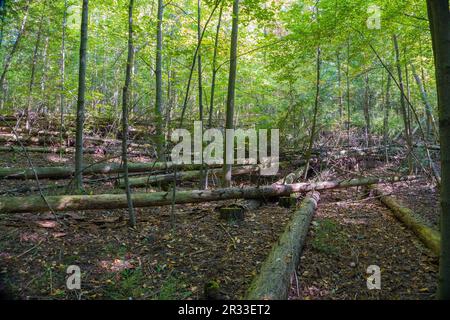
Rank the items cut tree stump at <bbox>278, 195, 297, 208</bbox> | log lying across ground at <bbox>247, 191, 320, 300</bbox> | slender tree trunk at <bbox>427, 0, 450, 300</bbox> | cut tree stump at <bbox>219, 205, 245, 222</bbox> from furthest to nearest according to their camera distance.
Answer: cut tree stump at <bbox>278, 195, 297, 208</bbox> < cut tree stump at <bbox>219, 205, 245, 222</bbox> < log lying across ground at <bbox>247, 191, 320, 300</bbox> < slender tree trunk at <bbox>427, 0, 450, 300</bbox>

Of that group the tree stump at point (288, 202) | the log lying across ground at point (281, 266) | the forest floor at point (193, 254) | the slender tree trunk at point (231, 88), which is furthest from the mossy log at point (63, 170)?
the log lying across ground at point (281, 266)

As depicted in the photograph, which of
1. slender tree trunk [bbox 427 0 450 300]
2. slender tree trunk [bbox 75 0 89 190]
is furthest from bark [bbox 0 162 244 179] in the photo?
slender tree trunk [bbox 427 0 450 300]

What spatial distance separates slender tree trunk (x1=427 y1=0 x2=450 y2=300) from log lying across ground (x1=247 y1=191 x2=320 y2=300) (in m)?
1.38

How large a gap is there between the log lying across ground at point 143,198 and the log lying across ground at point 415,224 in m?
1.57

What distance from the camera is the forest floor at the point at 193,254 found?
10.5 ft

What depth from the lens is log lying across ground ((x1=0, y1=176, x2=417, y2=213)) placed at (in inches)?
188

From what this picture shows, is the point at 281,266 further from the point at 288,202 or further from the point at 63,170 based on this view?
the point at 63,170

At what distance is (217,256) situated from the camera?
404 centimetres

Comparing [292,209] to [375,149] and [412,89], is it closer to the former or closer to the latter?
[375,149]

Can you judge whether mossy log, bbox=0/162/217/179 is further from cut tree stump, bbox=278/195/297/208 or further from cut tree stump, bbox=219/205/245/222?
cut tree stump, bbox=278/195/297/208

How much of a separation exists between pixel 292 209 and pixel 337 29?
174 inches

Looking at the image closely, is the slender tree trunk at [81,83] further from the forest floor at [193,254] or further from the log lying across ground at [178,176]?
the log lying across ground at [178,176]
